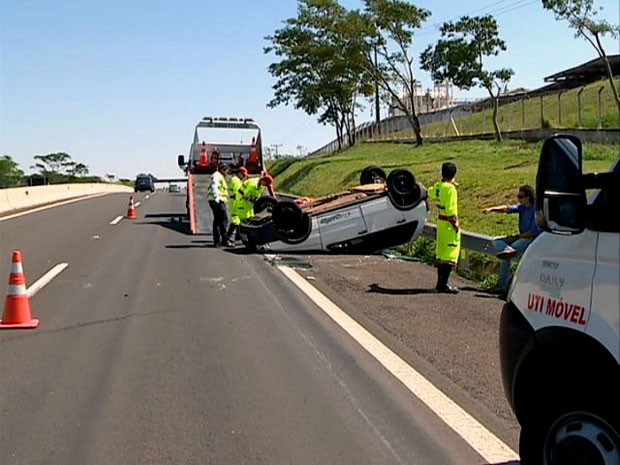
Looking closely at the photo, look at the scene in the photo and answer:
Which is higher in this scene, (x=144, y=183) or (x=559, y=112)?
(x=559, y=112)

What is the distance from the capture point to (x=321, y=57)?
4741 cm

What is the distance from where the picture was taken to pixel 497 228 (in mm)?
14805

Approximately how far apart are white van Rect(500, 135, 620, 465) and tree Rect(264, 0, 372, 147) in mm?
41431

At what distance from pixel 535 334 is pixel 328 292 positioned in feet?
23.3

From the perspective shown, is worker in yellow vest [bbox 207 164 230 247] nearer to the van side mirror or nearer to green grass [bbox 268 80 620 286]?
green grass [bbox 268 80 620 286]

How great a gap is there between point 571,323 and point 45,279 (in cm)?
990

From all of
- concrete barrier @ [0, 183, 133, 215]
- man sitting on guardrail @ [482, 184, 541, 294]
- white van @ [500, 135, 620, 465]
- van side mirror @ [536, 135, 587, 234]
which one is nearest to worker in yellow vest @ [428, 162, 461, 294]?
man sitting on guardrail @ [482, 184, 541, 294]

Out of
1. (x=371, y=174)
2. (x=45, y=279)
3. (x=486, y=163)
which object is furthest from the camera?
(x=486, y=163)

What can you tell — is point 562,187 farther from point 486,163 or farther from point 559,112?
point 559,112

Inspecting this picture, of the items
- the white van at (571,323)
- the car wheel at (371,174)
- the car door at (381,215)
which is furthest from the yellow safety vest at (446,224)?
the white van at (571,323)

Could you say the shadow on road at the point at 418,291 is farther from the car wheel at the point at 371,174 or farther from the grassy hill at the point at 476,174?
the car wheel at the point at 371,174

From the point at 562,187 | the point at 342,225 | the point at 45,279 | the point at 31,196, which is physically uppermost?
the point at 562,187

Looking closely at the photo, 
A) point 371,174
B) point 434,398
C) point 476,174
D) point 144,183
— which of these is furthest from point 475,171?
point 144,183

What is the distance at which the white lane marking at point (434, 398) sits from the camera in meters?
4.92
